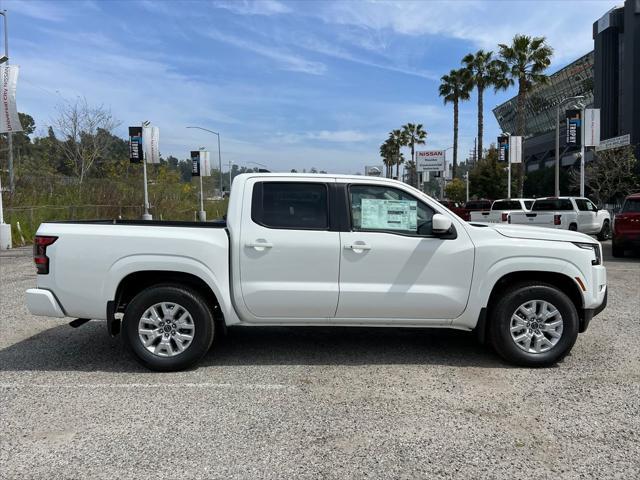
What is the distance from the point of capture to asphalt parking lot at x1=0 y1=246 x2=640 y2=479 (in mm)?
3336

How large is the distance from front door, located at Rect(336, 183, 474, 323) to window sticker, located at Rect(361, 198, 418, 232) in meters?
0.04

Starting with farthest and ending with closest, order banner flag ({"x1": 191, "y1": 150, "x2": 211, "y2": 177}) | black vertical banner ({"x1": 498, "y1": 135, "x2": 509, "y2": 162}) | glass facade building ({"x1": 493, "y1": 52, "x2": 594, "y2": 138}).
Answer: glass facade building ({"x1": 493, "y1": 52, "x2": 594, "y2": 138}) → banner flag ({"x1": 191, "y1": 150, "x2": 211, "y2": 177}) → black vertical banner ({"x1": 498, "y1": 135, "x2": 509, "y2": 162})

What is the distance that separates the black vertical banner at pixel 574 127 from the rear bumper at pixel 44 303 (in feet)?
82.9

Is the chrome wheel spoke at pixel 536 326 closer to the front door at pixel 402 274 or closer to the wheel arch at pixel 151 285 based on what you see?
the front door at pixel 402 274

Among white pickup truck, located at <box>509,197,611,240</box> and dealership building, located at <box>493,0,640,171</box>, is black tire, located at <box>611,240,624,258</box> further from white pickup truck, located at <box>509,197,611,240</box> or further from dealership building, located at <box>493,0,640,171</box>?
dealership building, located at <box>493,0,640,171</box>

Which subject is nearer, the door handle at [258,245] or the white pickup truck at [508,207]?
the door handle at [258,245]

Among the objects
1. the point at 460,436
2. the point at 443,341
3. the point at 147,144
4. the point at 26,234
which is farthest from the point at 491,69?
the point at 460,436

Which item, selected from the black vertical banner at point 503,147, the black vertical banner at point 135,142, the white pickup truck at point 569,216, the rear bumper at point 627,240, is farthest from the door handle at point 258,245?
the black vertical banner at point 503,147

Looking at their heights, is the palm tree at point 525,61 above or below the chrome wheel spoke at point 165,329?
above

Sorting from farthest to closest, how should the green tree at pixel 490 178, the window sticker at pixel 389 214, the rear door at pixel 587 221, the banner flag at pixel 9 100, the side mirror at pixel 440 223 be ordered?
the green tree at pixel 490 178
the rear door at pixel 587 221
the banner flag at pixel 9 100
the window sticker at pixel 389 214
the side mirror at pixel 440 223

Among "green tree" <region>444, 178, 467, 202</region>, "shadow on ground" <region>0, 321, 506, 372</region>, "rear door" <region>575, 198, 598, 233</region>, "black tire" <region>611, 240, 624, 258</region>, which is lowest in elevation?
"shadow on ground" <region>0, 321, 506, 372</region>

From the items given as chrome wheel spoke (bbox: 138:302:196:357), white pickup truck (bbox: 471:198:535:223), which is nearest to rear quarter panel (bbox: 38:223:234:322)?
chrome wheel spoke (bbox: 138:302:196:357)

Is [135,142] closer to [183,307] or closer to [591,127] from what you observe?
[591,127]

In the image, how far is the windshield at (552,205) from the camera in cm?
2100
